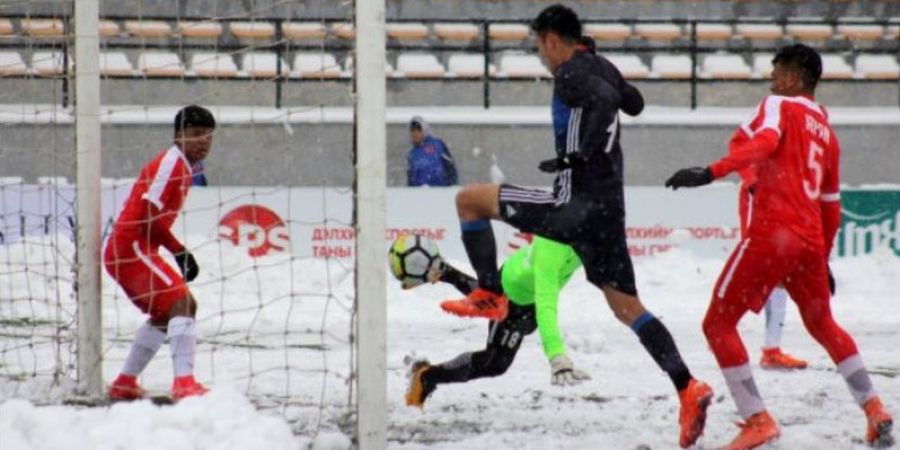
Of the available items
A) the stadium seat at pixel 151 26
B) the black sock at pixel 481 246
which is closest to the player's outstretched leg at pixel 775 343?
the black sock at pixel 481 246

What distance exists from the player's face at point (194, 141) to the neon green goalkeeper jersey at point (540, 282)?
180 centimetres

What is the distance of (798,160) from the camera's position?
6594 millimetres

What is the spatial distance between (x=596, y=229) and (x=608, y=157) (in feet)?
1.22

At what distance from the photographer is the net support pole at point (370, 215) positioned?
5.97 m

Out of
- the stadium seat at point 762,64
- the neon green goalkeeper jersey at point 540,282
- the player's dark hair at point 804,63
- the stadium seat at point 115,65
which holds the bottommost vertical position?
the neon green goalkeeper jersey at point 540,282

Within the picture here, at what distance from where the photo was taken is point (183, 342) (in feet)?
24.4

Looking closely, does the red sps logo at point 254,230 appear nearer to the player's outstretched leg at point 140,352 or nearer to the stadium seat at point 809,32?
the player's outstretched leg at point 140,352

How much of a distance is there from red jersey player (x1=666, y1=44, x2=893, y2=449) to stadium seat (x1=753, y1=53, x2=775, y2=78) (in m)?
14.4

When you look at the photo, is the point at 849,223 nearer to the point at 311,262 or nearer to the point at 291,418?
the point at 311,262

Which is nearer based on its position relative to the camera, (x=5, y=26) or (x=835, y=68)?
(x=5, y=26)

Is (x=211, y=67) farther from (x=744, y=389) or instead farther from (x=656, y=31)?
(x=744, y=389)

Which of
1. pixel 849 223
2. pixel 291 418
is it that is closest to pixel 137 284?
pixel 291 418

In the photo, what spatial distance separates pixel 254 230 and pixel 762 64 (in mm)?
10057

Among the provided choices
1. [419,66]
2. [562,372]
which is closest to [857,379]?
[562,372]
